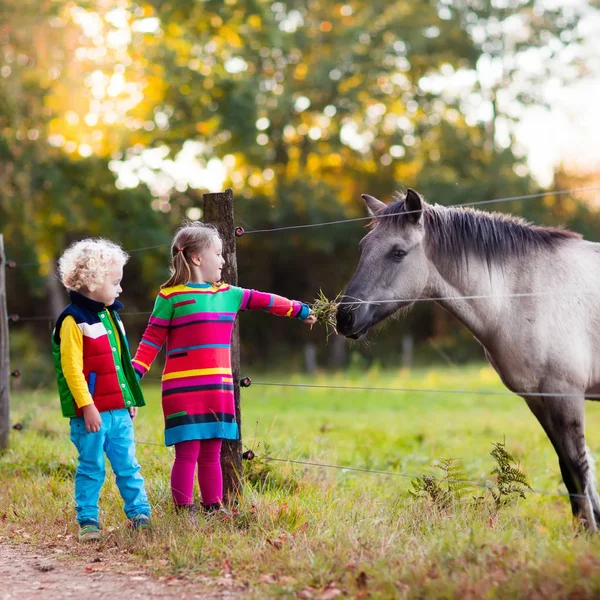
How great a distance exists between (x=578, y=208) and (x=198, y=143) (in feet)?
42.2

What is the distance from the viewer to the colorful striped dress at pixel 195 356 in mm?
4180

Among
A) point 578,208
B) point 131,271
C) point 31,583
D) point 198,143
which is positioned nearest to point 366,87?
point 198,143

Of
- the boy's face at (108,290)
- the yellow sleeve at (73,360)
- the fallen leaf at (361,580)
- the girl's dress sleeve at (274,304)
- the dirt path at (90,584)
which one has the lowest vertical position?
the dirt path at (90,584)

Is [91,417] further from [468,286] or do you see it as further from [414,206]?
[468,286]

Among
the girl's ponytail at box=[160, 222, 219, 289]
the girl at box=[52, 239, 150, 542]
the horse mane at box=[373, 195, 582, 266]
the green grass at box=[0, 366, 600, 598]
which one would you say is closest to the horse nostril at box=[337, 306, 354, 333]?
the horse mane at box=[373, 195, 582, 266]

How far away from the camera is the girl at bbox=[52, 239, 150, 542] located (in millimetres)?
4168

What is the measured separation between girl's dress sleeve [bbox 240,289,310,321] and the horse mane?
2.62 ft

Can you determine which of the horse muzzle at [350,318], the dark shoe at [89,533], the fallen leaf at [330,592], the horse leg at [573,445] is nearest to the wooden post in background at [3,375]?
the dark shoe at [89,533]

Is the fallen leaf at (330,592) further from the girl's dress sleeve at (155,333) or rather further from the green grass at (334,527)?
the girl's dress sleeve at (155,333)

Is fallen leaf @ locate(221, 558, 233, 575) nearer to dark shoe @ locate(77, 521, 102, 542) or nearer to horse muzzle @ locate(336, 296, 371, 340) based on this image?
dark shoe @ locate(77, 521, 102, 542)

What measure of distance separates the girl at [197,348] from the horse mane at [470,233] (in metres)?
0.91

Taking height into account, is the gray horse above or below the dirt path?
above

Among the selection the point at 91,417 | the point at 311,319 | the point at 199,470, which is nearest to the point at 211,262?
the point at 311,319

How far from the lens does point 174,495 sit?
438 cm
